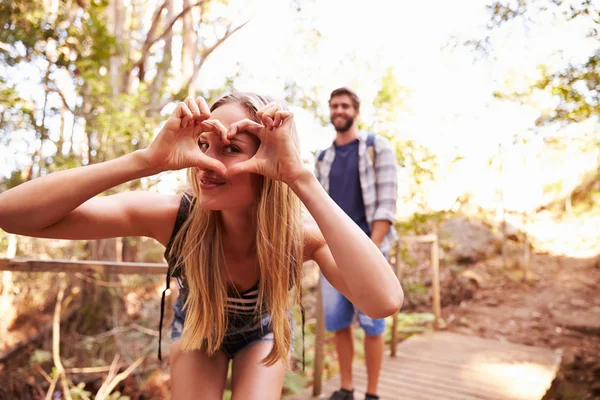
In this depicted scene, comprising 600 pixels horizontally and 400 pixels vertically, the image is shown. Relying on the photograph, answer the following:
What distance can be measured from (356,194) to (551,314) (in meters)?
5.71

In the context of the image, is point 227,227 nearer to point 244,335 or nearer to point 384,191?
point 244,335

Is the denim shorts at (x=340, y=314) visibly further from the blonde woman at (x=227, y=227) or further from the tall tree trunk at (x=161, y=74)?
the tall tree trunk at (x=161, y=74)

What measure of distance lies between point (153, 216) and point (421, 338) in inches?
176

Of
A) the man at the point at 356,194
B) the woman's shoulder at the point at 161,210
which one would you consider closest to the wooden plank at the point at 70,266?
the woman's shoulder at the point at 161,210

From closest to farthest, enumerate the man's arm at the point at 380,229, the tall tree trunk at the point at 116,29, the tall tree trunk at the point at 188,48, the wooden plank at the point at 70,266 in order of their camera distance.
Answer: the wooden plank at the point at 70,266 → the man's arm at the point at 380,229 → the tall tree trunk at the point at 116,29 → the tall tree trunk at the point at 188,48

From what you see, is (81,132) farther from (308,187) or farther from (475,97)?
(475,97)

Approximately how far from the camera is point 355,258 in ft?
4.31

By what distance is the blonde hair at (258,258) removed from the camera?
63.7 inches

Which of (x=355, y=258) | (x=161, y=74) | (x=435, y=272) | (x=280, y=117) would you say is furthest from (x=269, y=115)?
(x=161, y=74)

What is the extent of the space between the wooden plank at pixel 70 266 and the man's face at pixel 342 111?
61.0 inches

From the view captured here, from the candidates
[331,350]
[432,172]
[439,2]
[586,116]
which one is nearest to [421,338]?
[331,350]

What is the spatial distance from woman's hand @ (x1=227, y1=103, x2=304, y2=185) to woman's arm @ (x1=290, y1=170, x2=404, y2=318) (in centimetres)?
6

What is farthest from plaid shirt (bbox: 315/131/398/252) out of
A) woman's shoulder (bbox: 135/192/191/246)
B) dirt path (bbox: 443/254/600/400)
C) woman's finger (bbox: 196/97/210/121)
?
dirt path (bbox: 443/254/600/400)

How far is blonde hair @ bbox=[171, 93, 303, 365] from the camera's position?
1.62 m
